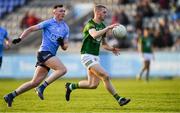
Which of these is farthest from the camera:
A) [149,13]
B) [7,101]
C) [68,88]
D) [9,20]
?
[9,20]

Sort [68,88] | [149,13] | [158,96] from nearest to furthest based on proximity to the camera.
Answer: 1. [68,88]
2. [158,96]
3. [149,13]

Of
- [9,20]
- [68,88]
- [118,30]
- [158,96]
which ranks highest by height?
[118,30]

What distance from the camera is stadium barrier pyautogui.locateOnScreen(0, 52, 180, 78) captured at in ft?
112

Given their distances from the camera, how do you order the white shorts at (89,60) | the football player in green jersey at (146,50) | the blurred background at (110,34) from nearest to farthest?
the white shorts at (89,60) → the football player in green jersey at (146,50) → the blurred background at (110,34)

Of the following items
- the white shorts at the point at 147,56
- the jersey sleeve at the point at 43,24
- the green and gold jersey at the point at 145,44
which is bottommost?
the white shorts at the point at 147,56

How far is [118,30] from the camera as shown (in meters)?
16.6

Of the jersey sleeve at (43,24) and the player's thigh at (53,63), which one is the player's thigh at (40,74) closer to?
the player's thigh at (53,63)

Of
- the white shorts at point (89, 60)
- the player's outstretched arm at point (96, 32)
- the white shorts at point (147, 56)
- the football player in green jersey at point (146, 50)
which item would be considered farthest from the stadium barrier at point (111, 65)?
the player's outstretched arm at point (96, 32)

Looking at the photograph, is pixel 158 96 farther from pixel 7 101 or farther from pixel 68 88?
pixel 7 101

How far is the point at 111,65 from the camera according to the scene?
34.5 m

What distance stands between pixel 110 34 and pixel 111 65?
2.60 metres

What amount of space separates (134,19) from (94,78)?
21538mm

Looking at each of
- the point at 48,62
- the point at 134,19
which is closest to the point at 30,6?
the point at 134,19

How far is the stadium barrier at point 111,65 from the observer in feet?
112
